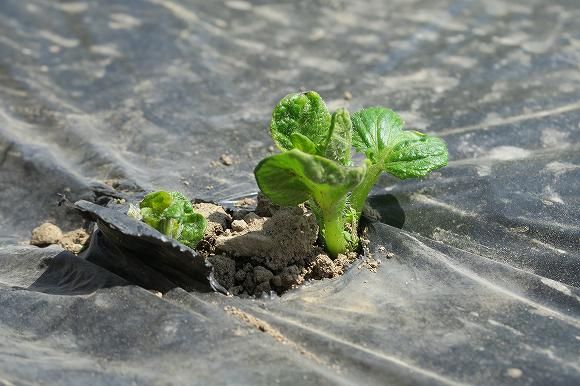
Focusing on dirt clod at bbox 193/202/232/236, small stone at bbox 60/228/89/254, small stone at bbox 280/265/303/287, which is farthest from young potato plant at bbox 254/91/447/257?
small stone at bbox 60/228/89/254

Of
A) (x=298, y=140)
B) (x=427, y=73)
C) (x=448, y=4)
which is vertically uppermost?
(x=448, y=4)

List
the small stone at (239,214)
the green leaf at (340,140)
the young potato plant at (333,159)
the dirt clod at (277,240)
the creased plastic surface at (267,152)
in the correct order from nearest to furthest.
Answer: the creased plastic surface at (267,152) < the young potato plant at (333,159) < the green leaf at (340,140) < the dirt clod at (277,240) < the small stone at (239,214)

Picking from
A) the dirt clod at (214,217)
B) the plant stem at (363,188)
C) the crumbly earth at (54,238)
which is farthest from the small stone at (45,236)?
the plant stem at (363,188)

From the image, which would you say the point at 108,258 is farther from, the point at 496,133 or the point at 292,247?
the point at 496,133

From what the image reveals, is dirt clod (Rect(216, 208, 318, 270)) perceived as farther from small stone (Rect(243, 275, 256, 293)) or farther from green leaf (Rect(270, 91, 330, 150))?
green leaf (Rect(270, 91, 330, 150))

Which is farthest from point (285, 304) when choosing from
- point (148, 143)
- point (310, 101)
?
point (148, 143)

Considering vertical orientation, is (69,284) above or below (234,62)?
below

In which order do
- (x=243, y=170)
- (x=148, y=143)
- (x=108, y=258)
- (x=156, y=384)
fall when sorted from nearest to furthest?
(x=156, y=384) < (x=108, y=258) < (x=243, y=170) < (x=148, y=143)

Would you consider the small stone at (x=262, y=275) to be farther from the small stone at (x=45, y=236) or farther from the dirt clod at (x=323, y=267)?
the small stone at (x=45, y=236)
